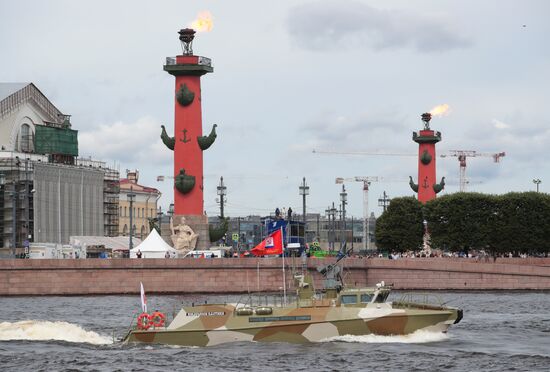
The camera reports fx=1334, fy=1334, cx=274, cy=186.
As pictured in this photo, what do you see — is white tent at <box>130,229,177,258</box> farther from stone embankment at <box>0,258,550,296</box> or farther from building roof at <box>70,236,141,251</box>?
building roof at <box>70,236,141,251</box>

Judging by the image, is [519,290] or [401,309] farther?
[519,290]

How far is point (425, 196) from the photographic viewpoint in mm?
122562

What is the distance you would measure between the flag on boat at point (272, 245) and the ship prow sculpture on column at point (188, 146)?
150ft

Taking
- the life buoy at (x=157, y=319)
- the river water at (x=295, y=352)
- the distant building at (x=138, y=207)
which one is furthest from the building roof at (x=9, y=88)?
the life buoy at (x=157, y=319)

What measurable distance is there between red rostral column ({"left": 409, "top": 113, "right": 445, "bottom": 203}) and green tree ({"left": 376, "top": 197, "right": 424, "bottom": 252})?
11.3 metres

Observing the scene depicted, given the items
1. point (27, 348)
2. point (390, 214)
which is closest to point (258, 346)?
point (27, 348)

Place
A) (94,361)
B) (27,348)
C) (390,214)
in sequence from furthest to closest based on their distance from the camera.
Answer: (390,214) → (27,348) → (94,361)

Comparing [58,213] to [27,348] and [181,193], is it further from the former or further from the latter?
[27,348]

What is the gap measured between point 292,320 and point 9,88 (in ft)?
289

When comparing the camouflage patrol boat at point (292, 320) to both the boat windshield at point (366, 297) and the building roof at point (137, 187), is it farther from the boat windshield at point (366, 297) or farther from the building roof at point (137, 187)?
the building roof at point (137, 187)

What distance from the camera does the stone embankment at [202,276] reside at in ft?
286

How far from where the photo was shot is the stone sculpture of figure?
94500mm

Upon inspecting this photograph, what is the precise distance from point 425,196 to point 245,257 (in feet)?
113

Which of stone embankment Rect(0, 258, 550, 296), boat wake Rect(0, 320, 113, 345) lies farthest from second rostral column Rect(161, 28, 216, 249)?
boat wake Rect(0, 320, 113, 345)
